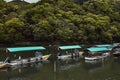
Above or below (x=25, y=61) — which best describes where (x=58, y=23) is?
above

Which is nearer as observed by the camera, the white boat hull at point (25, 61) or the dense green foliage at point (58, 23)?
the white boat hull at point (25, 61)

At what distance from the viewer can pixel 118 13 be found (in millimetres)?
133500

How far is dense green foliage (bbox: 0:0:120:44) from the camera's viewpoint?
94062 mm

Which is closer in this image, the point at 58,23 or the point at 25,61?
the point at 25,61

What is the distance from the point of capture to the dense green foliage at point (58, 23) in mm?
94062

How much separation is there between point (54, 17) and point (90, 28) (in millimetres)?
15737

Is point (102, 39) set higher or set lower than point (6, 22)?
lower

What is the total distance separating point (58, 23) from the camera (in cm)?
9975

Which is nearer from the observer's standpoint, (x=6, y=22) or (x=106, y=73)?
(x=106, y=73)

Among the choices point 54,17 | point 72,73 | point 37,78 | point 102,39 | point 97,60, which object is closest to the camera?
point 37,78

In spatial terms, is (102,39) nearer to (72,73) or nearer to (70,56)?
(70,56)

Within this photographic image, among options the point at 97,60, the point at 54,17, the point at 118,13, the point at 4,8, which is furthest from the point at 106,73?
the point at 118,13

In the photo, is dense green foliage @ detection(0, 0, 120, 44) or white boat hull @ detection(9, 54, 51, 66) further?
dense green foliage @ detection(0, 0, 120, 44)

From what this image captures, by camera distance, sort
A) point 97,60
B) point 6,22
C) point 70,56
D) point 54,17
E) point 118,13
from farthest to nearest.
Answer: point 118,13
point 54,17
point 6,22
point 70,56
point 97,60
